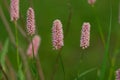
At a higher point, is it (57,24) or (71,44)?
(57,24)

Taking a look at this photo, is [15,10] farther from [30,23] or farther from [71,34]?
[71,34]

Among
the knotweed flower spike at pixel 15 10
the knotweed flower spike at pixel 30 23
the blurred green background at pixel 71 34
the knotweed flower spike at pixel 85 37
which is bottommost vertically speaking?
the blurred green background at pixel 71 34

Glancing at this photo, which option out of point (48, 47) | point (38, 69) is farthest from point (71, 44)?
point (38, 69)

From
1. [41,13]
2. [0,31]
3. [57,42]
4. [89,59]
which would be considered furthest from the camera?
[41,13]

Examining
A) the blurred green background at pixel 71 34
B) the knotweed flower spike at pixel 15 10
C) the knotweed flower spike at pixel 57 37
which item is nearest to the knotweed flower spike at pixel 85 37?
the knotweed flower spike at pixel 57 37

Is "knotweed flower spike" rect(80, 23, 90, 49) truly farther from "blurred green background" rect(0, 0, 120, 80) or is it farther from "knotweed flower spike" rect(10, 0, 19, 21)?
"blurred green background" rect(0, 0, 120, 80)

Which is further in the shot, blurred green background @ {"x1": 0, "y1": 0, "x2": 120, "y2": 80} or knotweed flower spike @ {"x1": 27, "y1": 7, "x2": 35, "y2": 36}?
blurred green background @ {"x1": 0, "y1": 0, "x2": 120, "y2": 80}

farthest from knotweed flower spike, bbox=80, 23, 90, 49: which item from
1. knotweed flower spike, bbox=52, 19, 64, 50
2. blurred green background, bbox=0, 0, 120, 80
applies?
blurred green background, bbox=0, 0, 120, 80

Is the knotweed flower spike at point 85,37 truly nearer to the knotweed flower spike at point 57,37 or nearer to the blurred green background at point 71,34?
the knotweed flower spike at point 57,37

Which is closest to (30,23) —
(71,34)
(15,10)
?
(15,10)

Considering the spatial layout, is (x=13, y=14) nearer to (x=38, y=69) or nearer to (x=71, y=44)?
(x=38, y=69)

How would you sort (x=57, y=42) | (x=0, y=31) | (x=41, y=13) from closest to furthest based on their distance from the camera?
(x=57, y=42)
(x=0, y=31)
(x=41, y=13)
